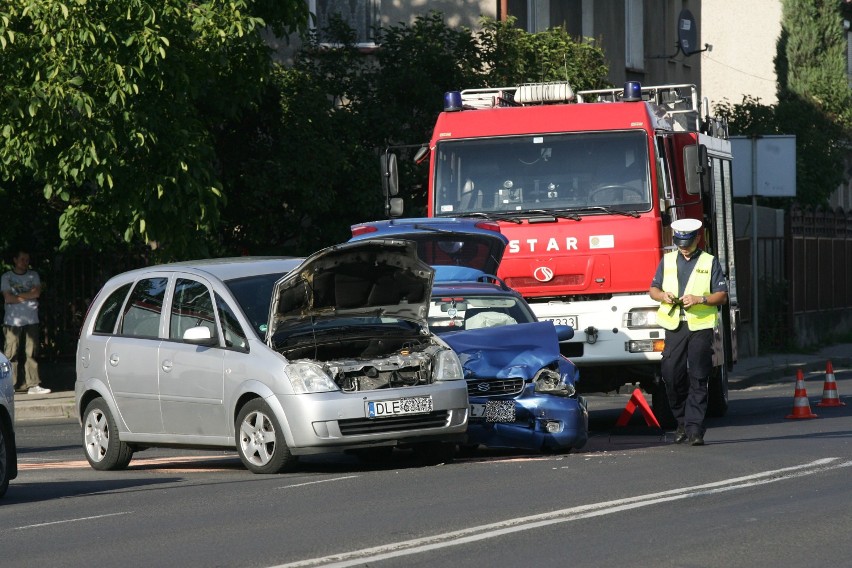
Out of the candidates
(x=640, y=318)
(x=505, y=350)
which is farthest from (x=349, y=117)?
(x=505, y=350)

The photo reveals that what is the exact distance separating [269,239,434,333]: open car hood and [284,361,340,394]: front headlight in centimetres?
47

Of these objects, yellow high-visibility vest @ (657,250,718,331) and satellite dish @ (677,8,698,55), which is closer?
yellow high-visibility vest @ (657,250,718,331)

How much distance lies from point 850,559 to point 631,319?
7.44 meters

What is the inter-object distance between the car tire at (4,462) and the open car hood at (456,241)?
4.36 m

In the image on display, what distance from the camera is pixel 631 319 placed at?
15.3 metres

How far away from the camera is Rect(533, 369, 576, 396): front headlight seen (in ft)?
42.2

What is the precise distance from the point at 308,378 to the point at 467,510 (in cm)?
242

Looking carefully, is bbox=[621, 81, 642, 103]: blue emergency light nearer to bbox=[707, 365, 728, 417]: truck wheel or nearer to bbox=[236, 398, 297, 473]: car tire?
bbox=[707, 365, 728, 417]: truck wheel

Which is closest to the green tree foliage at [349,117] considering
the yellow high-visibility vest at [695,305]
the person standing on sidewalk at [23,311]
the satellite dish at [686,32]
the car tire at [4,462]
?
the person standing on sidewalk at [23,311]

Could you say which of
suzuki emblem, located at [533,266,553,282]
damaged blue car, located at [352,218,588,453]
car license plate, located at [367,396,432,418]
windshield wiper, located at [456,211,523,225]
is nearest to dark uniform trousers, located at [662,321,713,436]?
damaged blue car, located at [352,218,588,453]

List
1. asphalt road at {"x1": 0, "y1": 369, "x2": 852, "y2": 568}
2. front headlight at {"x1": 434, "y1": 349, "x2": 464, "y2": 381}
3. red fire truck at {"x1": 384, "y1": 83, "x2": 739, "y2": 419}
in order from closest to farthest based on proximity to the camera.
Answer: asphalt road at {"x1": 0, "y1": 369, "x2": 852, "y2": 568}, front headlight at {"x1": 434, "y1": 349, "x2": 464, "y2": 381}, red fire truck at {"x1": 384, "y1": 83, "x2": 739, "y2": 419}

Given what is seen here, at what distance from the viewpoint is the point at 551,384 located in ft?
42.4

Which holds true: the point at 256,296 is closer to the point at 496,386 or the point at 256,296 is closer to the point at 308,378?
the point at 308,378

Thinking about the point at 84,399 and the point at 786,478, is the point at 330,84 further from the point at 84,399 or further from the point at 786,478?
the point at 786,478
